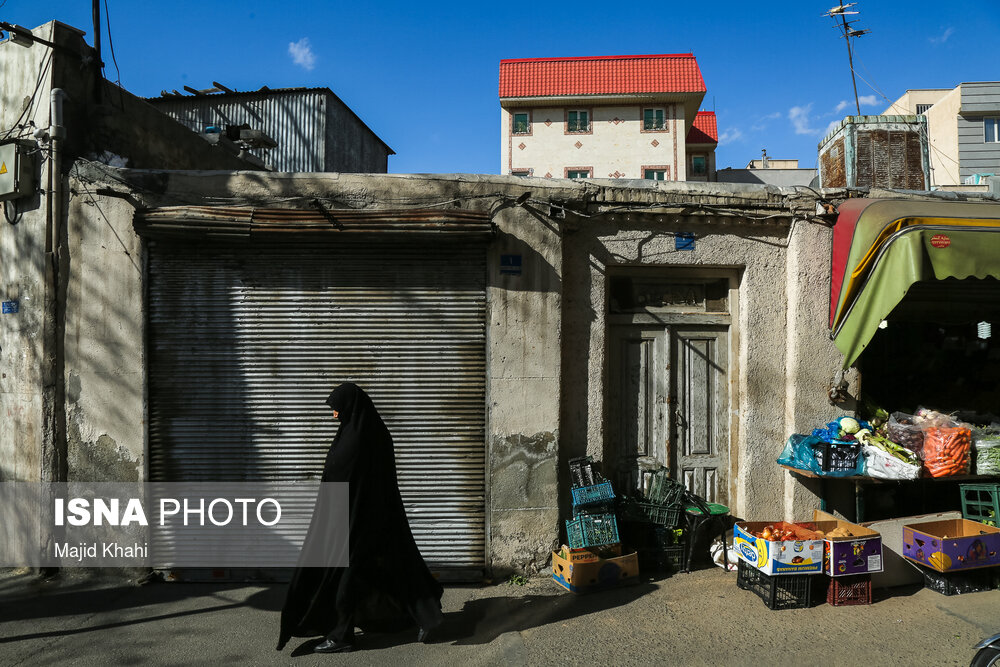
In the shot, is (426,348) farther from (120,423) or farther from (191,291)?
(120,423)

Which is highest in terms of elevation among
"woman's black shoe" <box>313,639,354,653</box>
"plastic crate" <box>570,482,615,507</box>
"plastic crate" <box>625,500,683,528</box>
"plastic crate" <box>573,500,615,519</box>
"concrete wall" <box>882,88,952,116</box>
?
"concrete wall" <box>882,88,952,116</box>

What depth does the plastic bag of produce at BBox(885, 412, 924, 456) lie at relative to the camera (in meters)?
5.97

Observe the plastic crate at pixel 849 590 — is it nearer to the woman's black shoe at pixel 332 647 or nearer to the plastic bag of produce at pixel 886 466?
the plastic bag of produce at pixel 886 466

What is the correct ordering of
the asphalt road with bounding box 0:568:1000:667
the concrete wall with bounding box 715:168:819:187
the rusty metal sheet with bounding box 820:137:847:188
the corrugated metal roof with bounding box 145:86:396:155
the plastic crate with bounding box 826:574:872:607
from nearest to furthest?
the asphalt road with bounding box 0:568:1000:667, the plastic crate with bounding box 826:574:872:607, the rusty metal sheet with bounding box 820:137:847:188, the corrugated metal roof with bounding box 145:86:396:155, the concrete wall with bounding box 715:168:819:187

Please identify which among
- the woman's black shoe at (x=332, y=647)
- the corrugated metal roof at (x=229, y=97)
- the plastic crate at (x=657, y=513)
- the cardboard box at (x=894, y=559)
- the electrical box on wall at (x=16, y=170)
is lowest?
the woman's black shoe at (x=332, y=647)

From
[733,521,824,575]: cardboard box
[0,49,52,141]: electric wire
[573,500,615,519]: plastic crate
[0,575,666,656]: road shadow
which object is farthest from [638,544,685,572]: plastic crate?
[0,49,52,141]: electric wire

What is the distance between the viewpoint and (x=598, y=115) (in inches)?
1127

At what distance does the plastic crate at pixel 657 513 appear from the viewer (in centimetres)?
613

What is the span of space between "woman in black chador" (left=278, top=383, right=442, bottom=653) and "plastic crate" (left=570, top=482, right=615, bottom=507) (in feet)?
5.43

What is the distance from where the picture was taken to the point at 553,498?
607 cm

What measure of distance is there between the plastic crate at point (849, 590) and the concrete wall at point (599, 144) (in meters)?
24.4

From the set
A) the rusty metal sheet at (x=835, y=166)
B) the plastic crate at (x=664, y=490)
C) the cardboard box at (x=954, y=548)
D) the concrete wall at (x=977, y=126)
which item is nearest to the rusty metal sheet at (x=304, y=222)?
the plastic crate at (x=664, y=490)

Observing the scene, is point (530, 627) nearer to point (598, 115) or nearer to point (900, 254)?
point (900, 254)

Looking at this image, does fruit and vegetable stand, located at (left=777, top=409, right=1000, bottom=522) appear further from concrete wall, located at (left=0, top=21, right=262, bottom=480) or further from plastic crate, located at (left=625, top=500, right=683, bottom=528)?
concrete wall, located at (left=0, top=21, right=262, bottom=480)
